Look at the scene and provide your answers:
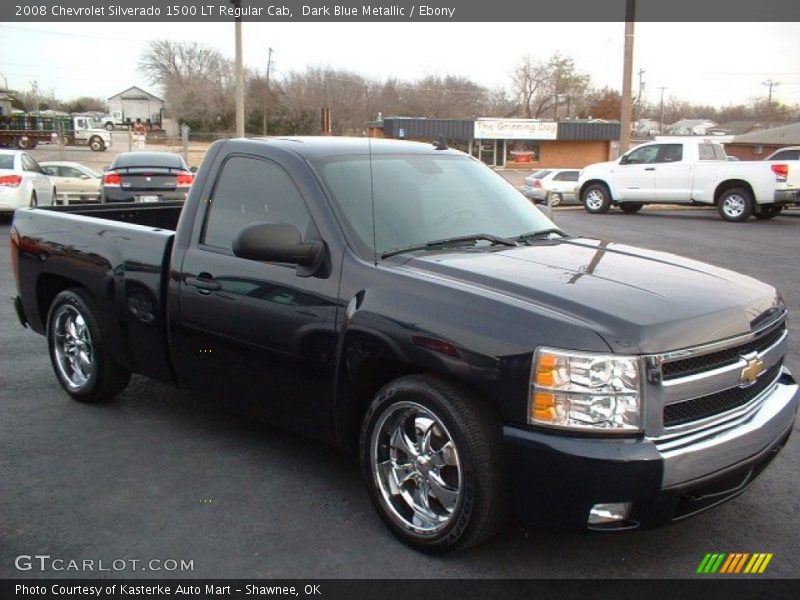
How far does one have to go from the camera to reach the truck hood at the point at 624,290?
3.13 m

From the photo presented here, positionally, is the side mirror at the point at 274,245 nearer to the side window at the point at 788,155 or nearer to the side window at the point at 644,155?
the side window at the point at 644,155

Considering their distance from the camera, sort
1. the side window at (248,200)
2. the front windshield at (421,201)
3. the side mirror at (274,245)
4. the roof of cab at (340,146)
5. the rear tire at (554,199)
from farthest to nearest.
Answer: the rear tire at (554,199) < the roof of cab at (340,146) < the side window at (248,200) < the front windshield at (421,201) < the side mirror at (274,245)

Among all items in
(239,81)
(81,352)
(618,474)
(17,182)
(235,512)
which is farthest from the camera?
(239,81)

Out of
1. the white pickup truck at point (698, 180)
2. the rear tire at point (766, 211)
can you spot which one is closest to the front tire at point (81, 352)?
the white pickup truck at point (698, 180)

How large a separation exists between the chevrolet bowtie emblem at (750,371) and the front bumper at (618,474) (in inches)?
9.5

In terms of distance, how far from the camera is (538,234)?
15.1 ft

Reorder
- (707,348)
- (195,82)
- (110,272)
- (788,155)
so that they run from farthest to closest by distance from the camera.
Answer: (195,82)
(788,155)
(110,272)
(707,348)

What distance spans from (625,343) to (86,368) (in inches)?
154

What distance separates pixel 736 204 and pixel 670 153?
212 cm

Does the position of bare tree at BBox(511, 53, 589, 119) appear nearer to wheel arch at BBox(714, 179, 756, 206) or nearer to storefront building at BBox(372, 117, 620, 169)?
storefront building at BBox(372, 117, 620, 169)

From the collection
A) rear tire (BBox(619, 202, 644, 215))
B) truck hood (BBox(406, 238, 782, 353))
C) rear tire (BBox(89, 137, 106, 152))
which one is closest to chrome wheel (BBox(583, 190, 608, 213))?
rear tire (BBox(619, 202, 644, 215))

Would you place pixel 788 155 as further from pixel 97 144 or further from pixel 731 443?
pixel 97 144

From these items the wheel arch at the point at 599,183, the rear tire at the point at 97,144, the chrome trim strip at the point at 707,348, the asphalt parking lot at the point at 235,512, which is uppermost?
the rear tire at the point at 97,144
